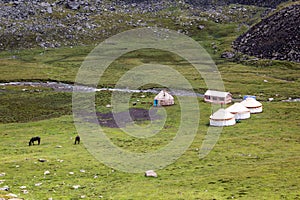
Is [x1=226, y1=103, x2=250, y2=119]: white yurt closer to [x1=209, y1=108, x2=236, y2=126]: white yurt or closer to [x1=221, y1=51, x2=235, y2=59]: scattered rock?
[x1=209, y1=108, x2=236, y2=126]: white yurt

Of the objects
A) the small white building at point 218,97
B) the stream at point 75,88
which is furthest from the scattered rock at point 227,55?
the small white building at point 218,97

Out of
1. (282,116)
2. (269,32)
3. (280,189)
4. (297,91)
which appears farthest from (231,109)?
(269,32)

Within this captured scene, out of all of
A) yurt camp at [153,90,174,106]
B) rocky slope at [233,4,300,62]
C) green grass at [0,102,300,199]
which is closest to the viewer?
green grass at [0,102,300,199]

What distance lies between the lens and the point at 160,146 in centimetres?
5100

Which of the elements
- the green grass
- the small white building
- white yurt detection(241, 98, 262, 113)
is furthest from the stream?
the green grass

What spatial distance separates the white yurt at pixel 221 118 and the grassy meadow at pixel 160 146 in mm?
1279

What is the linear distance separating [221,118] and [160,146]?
11.9 meters

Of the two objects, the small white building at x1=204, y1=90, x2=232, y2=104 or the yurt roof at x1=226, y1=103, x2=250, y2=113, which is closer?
the yurt roof at x1=226, y1=103, x2=250, y2=113

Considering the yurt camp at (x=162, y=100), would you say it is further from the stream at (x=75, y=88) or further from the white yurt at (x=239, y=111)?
the white yurt at (x=239, y=111)

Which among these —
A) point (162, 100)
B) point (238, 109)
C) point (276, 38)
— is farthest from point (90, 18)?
point (238, 109)

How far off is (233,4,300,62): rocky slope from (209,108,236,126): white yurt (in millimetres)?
49397

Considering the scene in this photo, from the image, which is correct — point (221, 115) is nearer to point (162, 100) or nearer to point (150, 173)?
point (162, 100)

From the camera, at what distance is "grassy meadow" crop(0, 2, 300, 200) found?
36625 mm

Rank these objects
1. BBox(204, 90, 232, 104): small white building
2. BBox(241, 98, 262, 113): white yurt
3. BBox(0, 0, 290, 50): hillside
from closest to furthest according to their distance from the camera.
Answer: BBox(241, 98, 262, 113): white yurt → BBox(204, 90, 232, 104): small white building → BBox(0, 0, 290, 50): hillside
